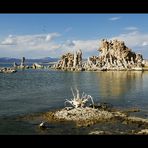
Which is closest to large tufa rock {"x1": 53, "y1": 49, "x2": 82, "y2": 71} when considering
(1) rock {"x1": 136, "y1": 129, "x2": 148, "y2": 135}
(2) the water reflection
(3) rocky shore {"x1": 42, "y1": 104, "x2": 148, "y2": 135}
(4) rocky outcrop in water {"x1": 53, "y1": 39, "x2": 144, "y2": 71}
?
(4) rocky outcrop in water {"x1": 53, "y1": 39, "x2": 144, "y2": 71}

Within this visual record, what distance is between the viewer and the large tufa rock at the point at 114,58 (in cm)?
15688

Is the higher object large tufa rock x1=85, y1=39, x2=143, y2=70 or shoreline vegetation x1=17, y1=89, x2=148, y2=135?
large tufa rock x1=85, y1=39, x2=143, y2=70

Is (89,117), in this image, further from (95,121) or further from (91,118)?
(95,121)

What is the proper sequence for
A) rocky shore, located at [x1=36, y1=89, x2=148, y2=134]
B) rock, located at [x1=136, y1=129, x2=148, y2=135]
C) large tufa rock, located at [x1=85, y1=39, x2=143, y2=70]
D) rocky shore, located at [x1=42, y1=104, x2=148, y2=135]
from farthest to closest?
1. large tufa rock, located at [x1=85, y1=39, x2=143, y2=70]
2. rocky shore, located at [x1=36, y1=89, x2=148, y2=134]
3. rocky shore, located at [x1=42, y1=104, x2=148, y2=135]
4. rock, located at [x1=136, y1=129, x2=148, y2=135]

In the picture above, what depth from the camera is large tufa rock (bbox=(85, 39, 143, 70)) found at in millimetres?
156875

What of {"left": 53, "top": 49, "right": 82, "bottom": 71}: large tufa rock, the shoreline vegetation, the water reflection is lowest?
the water reflection

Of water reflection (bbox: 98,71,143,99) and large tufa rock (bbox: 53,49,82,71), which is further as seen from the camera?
large tufa rock (bbox: 53,49,82,71)

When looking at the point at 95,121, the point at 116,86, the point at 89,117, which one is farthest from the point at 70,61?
the point at 95,121

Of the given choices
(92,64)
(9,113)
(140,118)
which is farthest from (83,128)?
(92,64)

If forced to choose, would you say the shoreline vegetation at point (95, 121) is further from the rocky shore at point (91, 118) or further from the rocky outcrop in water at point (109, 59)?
the rocky outcrop in water at point (109, 59)

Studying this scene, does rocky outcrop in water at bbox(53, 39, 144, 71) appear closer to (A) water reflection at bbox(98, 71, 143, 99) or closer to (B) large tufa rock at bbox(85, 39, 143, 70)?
(B) large tufa rock at bbox(85, 39, 143, 70)
